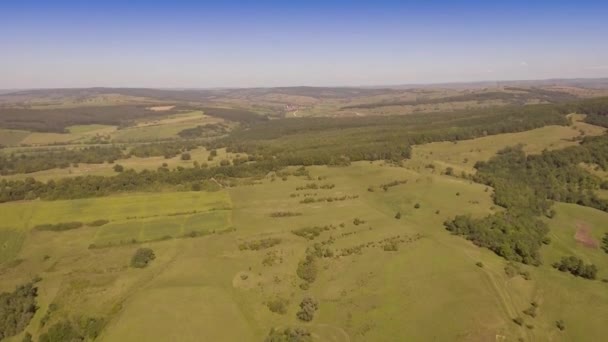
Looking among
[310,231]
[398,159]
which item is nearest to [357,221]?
[310,231]

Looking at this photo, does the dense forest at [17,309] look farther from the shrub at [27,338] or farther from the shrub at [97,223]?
the shrub at [97,223]

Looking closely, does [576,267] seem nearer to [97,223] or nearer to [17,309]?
[17,309]

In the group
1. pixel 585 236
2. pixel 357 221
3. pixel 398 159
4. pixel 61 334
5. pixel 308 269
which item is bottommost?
pixel 585 236

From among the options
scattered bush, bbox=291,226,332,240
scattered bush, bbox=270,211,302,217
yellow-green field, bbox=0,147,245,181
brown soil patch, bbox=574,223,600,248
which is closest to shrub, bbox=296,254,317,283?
A: scattered bush, bbox=291,226,332,240

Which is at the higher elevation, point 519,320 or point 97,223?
point 97,223

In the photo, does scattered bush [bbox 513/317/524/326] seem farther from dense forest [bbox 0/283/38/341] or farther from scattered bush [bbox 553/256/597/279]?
dense forest [bbox 0/283/38/341]

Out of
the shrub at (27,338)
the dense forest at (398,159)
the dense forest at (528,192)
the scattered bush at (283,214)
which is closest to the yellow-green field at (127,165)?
the dense forest at (398,159)
